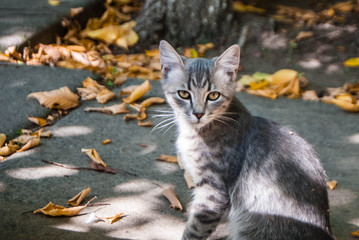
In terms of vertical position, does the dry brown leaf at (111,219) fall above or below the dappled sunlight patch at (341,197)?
above

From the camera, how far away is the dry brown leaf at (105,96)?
466 centimetres

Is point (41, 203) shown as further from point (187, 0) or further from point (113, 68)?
point (187, 0)

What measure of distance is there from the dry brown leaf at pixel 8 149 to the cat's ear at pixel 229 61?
196cm

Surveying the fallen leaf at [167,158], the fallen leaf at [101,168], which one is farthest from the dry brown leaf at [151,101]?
the fallen leaf at [101,168]

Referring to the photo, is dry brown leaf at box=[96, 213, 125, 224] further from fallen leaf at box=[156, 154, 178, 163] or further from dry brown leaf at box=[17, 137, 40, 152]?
dry brown leaf at box=[17, 137, 40, 152]

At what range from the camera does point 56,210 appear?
2963mm

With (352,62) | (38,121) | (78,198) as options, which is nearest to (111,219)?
(78,198)

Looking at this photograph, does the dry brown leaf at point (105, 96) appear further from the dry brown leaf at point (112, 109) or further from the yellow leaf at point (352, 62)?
the yellow leaf at point (352, 62)

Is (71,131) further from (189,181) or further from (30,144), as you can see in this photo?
(189,181)

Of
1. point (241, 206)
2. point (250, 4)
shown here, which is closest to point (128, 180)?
point (241, 206)

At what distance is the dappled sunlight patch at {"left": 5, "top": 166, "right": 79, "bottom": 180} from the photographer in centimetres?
342

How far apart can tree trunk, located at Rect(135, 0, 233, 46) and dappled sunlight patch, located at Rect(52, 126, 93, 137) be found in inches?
87.7

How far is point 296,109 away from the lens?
477cm

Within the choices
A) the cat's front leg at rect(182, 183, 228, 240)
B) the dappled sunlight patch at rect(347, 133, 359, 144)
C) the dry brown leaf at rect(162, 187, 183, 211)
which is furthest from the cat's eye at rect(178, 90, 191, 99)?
the dappled sunlight patch at rect(347, 133, 359, 144)
